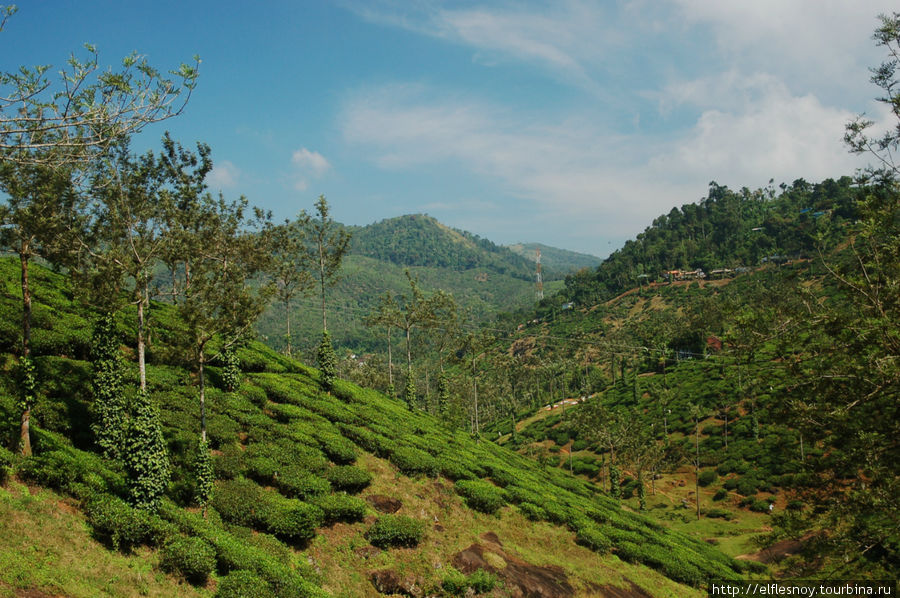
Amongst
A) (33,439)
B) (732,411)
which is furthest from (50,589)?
(732,411)

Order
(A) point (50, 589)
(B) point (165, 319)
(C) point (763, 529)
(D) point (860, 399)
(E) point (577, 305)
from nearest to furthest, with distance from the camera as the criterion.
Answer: (A) point (50, 589) → (D) point (860, 399) → (B) point (165, 319) → (C) point (763, 529) → (E) point (577, 305)

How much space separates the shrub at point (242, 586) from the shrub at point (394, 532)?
6.17 m

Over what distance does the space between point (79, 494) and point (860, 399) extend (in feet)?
Answer: 66.4

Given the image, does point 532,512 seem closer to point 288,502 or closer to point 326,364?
point 288,502

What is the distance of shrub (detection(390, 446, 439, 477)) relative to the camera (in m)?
25.8

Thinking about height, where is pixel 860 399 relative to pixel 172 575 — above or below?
above

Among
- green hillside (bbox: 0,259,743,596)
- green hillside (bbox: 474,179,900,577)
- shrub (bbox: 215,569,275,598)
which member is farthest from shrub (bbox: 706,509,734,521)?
shrub (bbox: 215,569,275,598)

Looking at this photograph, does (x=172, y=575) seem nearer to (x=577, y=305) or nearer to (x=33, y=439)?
(x=33, y=439)

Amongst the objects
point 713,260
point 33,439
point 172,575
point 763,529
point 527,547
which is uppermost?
point 713,260

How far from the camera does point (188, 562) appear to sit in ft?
44.0

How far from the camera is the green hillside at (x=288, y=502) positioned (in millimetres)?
14102

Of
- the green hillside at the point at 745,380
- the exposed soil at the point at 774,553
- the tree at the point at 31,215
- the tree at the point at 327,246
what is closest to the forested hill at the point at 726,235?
the green hillside at the point at 745,380

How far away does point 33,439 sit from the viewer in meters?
16.3

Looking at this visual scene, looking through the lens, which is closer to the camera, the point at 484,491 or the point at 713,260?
the point at 484,491
